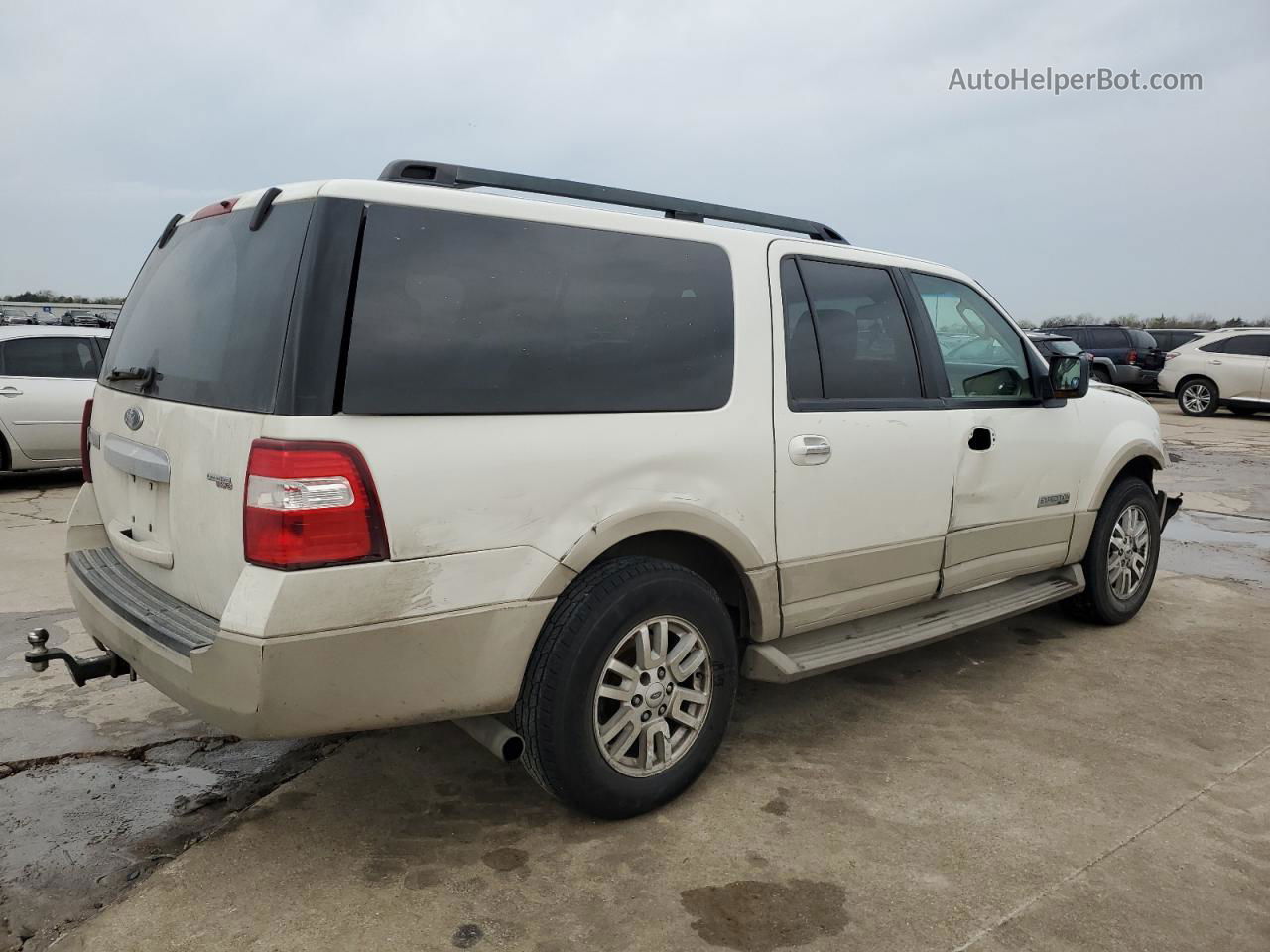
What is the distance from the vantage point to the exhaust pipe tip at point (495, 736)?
2.56 m

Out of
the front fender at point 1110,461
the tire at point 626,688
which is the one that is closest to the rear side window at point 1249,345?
the front fender at point 1110,461

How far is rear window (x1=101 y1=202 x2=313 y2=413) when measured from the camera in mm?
2385

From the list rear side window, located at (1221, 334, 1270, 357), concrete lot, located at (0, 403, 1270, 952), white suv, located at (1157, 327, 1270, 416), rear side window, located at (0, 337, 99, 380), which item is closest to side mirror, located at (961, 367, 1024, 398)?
concrete lot, located at (0, 403, 1270, 952)

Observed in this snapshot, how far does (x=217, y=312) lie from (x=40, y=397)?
7.34 meters

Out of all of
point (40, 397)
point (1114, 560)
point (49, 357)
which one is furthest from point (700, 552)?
point (49, 357)

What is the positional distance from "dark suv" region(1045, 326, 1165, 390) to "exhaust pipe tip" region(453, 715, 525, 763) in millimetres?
20257

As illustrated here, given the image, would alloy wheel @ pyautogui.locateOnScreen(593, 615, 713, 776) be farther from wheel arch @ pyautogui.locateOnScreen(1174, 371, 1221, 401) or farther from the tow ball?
wheel arch @ pyautogui.locateOnScreen(1174, 371, 1221, 401)

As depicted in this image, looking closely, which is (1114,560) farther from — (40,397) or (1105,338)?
(1105,338)

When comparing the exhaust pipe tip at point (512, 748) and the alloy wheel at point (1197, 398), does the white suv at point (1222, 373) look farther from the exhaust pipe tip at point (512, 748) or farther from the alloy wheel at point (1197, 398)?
the exhaust pipe tip at point (512, 748)

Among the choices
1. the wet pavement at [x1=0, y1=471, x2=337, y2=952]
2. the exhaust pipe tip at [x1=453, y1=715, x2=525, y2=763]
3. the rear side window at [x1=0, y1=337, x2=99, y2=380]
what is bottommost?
the wet pavement at [x1=0, y1=471, x2=337, y2=952]

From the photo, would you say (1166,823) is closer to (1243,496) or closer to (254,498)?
(254,498)

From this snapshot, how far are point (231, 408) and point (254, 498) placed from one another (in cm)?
29

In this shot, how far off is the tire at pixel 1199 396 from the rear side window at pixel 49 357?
17646 mm

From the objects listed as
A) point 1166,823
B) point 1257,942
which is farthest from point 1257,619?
point 1257,942
